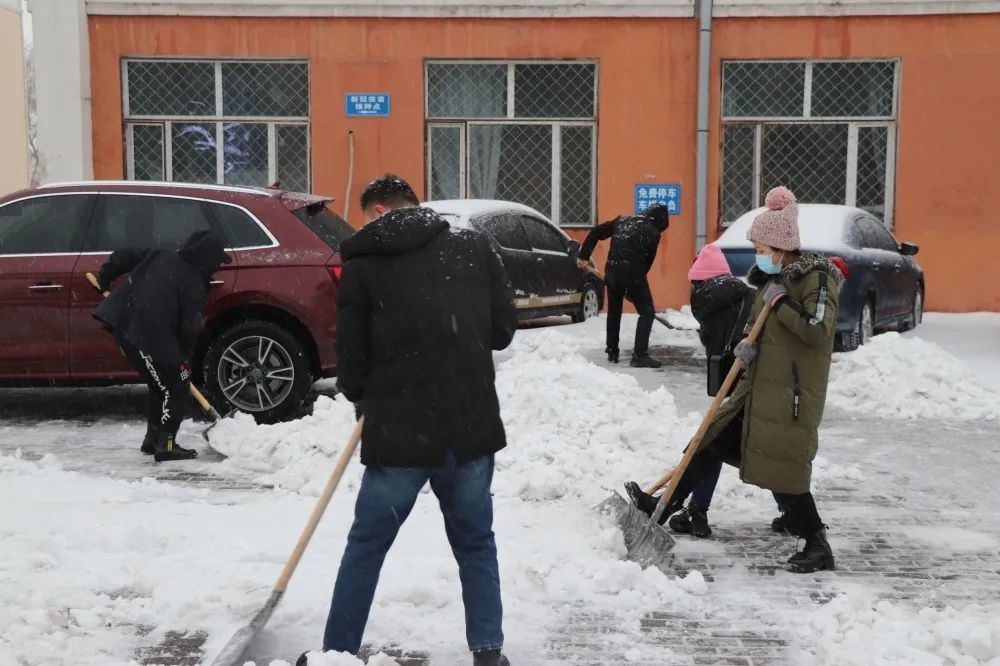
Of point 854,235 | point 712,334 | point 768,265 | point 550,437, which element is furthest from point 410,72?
point 768,265

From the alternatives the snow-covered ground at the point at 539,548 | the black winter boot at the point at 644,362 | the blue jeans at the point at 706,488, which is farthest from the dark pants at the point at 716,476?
the black winter boot at the point at 644,362

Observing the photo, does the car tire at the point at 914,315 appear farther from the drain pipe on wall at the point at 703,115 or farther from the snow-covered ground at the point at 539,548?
the snow-covered ground at the point at 539,548

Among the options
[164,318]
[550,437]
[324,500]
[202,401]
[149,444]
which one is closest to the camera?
[324,500]

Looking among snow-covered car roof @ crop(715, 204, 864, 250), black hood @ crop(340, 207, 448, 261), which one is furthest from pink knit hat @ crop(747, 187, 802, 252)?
snow-covered car roof @ crop(715, 204, 864, 250)

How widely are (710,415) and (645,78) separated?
12306mm

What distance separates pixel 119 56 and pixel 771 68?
8934mm

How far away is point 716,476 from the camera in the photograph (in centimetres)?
611

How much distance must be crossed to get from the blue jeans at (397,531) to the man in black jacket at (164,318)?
161 inches

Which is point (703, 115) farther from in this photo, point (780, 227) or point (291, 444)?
point (780, 227)

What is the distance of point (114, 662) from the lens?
442 centimetres

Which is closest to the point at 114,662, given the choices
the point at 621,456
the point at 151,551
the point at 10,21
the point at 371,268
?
the point at 151,551

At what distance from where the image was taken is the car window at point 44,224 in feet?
30.3

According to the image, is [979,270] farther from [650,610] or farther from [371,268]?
[371,268]

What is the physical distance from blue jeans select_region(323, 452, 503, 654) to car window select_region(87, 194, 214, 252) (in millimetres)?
5583
